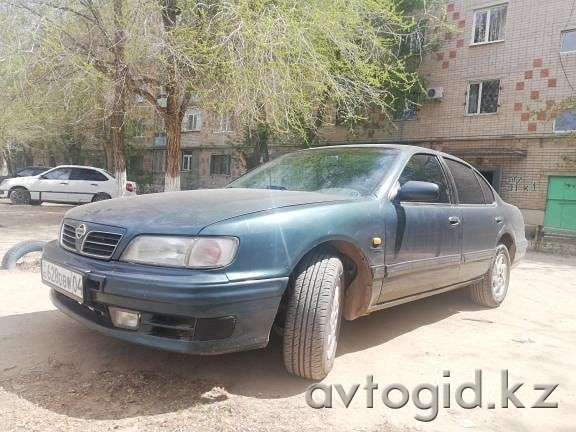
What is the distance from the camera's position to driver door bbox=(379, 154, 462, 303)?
2.99m

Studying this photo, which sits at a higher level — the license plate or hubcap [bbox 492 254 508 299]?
the license plate

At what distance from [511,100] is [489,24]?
273 centimetres

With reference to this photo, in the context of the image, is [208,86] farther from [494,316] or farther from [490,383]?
[490,383]

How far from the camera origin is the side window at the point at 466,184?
395 cm

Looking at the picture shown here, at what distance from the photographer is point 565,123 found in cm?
1359

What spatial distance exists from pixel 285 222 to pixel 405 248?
1.06m

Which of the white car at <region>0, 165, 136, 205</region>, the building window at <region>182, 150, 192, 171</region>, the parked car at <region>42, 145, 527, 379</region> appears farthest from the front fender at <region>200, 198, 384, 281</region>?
the building window at <region>182, 150, 192, 171</region>

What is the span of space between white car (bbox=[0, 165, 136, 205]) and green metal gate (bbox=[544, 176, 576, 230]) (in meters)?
13.6

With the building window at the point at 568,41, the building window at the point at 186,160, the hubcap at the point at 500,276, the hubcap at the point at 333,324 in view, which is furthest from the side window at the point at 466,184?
the building window at the point at 186,160

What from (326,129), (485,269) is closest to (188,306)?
(485,269)

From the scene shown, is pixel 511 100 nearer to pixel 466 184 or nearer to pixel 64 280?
pixel 466 184

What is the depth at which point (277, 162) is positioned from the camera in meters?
3.86

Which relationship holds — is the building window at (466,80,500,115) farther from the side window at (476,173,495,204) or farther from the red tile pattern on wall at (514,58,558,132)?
the side window at (476,173,495,204)

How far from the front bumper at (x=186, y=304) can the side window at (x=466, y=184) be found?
226 cm
